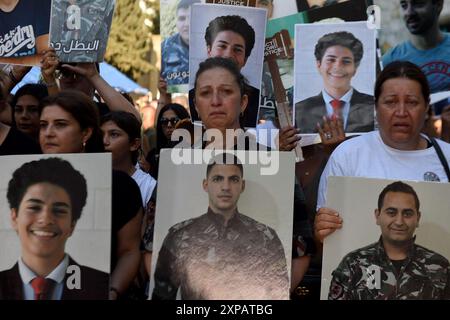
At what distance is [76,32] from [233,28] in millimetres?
929

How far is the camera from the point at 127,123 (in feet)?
16.0

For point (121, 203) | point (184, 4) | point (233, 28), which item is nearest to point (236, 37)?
point (233, 28)

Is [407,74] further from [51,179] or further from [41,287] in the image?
[41,287]

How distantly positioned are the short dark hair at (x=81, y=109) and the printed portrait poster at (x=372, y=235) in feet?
3.63

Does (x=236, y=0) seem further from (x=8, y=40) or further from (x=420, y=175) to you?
(x=420, y=175)

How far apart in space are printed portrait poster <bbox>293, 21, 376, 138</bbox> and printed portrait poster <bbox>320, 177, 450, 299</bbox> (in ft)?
4.02

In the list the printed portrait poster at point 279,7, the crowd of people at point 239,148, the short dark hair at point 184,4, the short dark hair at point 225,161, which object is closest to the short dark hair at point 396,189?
the crowd of people at point 239,148

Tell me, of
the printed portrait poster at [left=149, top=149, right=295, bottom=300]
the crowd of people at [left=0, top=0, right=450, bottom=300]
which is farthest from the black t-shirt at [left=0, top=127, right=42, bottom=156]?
the printed portrait poster at [left=149, top=149, right=295, bottom=300]

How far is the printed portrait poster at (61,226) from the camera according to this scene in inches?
150

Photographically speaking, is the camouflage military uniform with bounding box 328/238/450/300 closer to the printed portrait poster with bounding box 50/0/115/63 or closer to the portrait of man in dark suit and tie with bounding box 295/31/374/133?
the portrait of man in dark suit and tie with bounding box 295/31/374/133

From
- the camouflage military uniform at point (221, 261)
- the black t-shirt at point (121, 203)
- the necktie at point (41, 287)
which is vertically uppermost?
the black t-shirt at point (121, 203)

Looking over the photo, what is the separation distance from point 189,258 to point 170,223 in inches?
6.7

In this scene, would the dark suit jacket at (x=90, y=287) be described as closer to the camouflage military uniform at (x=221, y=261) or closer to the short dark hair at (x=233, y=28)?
the camouflage military uniform at (x=221, y=261)

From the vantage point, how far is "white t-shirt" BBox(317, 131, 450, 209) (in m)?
4.03
